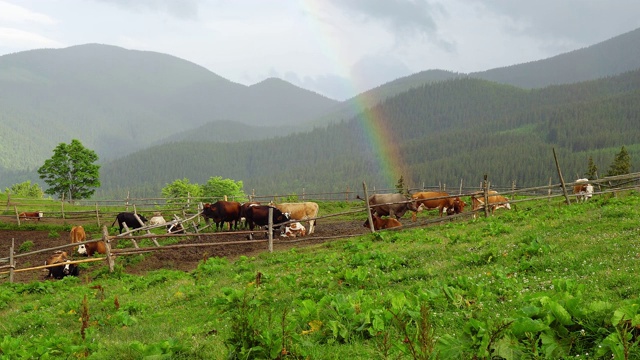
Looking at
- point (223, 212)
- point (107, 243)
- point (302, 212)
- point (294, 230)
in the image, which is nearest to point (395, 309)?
point (107, 243)

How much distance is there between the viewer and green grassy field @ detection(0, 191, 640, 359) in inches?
149

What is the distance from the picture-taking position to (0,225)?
1268 inches

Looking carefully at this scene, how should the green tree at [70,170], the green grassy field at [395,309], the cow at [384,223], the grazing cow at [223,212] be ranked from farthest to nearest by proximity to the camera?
the green tree at [70,170] → the grazing cow at [223,212] → the cow at [384,223] → the green grassy field at [395,309]

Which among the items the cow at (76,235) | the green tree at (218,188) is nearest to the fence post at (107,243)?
the cow at (76,235)

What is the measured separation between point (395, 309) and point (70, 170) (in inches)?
2510

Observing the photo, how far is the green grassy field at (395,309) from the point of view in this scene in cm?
379

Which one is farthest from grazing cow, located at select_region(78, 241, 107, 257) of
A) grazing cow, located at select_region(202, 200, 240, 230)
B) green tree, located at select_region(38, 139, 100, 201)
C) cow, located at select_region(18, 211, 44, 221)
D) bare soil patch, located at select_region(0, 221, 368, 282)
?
green tree, located at select_region(38, 139, 100, 201)

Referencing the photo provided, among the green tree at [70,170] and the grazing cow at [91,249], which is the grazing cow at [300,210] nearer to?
the grazing cow at [91,249]

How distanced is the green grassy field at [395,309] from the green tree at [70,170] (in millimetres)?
49572

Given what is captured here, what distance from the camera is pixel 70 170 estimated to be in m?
58.4

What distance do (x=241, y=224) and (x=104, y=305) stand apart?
1888 cm

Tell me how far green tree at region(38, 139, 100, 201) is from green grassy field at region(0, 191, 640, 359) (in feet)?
163

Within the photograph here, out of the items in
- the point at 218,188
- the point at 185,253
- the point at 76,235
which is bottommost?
the point at 185,253

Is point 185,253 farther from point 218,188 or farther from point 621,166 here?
point 218,188
